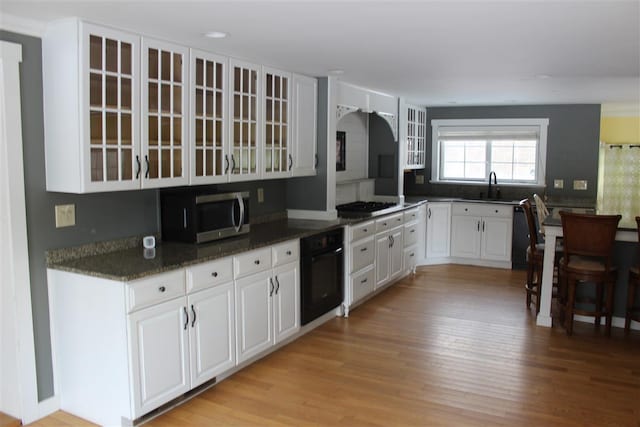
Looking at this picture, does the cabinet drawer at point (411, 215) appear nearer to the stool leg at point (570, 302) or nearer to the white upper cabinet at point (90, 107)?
the stool leg at point (570, 302)

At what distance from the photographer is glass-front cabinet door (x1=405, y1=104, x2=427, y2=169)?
7.25 m

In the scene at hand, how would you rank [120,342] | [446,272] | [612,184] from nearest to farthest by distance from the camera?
[120,342]
[446,272]
[612,184]

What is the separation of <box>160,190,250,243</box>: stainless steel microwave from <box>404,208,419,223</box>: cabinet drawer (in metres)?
2.92

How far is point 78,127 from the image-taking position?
2836 mm

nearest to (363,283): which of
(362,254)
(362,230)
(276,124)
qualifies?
(362,254)

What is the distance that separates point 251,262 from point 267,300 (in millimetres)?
365

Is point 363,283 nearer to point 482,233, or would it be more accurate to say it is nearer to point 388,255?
point 388,255

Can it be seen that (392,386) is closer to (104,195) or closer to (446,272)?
(104,195)

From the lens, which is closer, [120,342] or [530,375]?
[120,342]

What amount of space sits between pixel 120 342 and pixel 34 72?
1.51 m

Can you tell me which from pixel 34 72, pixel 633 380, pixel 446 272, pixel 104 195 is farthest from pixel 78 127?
pixel 446 272

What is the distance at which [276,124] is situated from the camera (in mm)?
4441

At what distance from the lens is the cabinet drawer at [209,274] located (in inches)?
124

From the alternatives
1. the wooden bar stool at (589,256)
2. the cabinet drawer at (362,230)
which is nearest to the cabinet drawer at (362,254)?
the cabinet drawer at (362,230)
